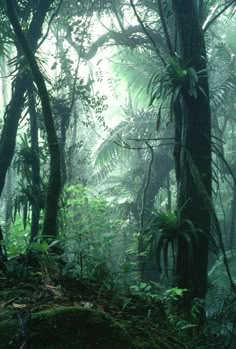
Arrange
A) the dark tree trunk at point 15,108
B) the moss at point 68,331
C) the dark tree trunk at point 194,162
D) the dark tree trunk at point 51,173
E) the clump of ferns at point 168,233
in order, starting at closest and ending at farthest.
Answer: the moss at point 68,331 → the dark tree trunk at point 51,173 → the clump of ferns at point 168,233 → the dark tree trunk at point 194,162 → the dark tree trunk at point 15,108

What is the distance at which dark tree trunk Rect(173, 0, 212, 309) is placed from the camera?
4.98m

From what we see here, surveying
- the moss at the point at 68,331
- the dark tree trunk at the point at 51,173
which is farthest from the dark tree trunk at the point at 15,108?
the moss at the point at 68,331

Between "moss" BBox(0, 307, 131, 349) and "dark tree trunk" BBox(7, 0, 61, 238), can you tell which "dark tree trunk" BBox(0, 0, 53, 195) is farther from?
"moss" BBox(0, 307, 131, 349)

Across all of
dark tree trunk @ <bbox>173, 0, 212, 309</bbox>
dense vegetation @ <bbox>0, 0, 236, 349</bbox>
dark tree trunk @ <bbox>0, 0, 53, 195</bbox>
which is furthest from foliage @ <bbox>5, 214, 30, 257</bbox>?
dark tree trunk @ <bbox>173, 0, 212, 309</bbox>

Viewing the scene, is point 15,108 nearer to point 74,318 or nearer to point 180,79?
point 180,79

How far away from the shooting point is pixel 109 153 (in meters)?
15.3

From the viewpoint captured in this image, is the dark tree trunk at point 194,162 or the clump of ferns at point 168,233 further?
the dark tree trunk at point 194,162

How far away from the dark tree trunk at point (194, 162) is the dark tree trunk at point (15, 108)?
2.53 meters

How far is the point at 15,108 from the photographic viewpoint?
6914mm

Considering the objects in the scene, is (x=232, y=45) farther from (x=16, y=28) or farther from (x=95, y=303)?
(x=95, y=303)

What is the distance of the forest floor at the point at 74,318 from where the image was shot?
208 cm

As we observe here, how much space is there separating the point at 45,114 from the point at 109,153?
34.3 ft

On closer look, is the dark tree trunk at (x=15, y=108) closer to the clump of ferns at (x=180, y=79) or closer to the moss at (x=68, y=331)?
the clump of ferns at (x=180, y=79)

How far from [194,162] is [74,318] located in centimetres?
334
